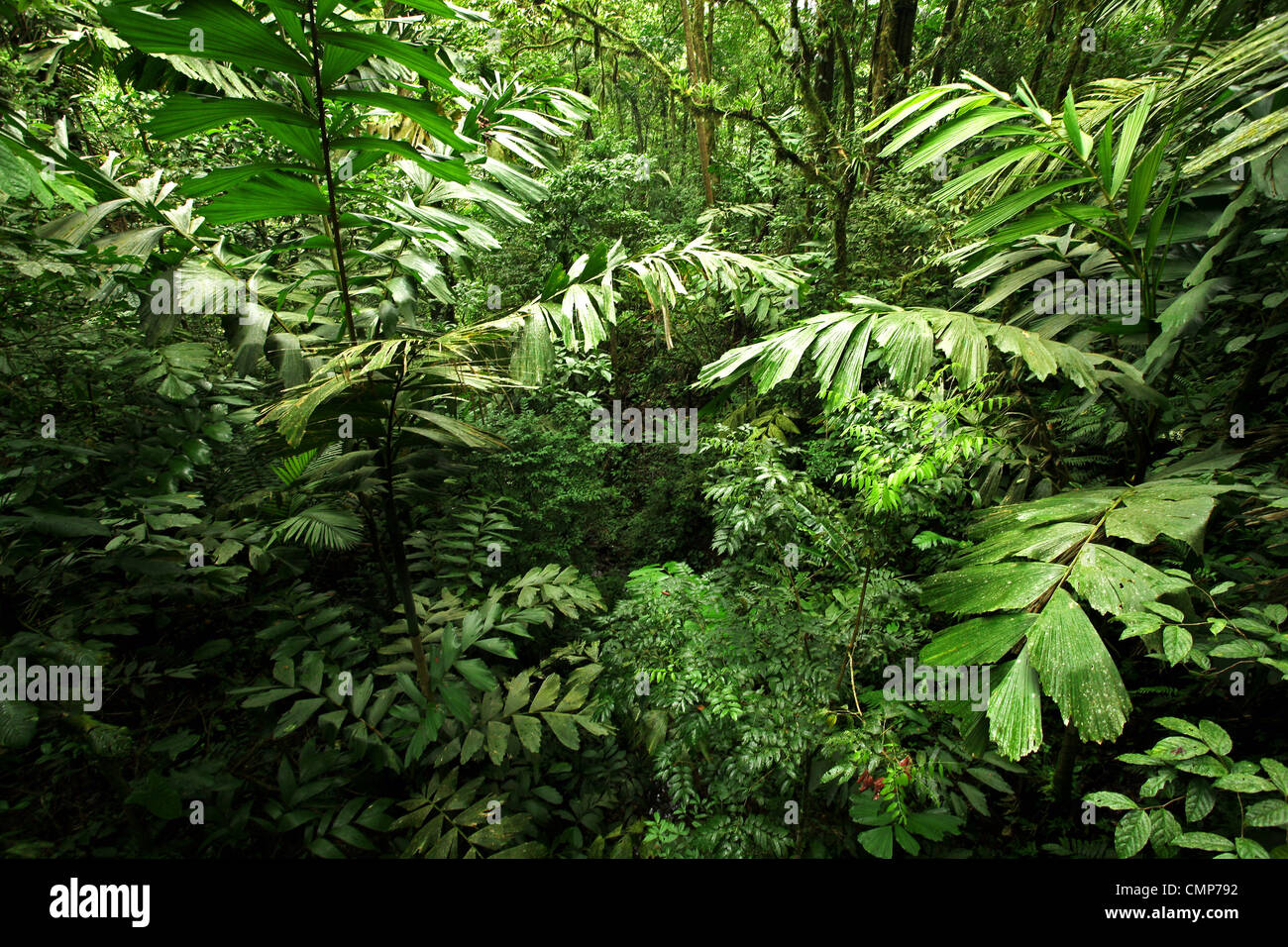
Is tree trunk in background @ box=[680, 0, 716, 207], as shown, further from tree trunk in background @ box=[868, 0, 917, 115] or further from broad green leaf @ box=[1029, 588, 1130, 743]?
broad green leaf @ box=[1029, 588, 1130, 743]

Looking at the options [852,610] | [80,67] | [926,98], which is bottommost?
[852,610]

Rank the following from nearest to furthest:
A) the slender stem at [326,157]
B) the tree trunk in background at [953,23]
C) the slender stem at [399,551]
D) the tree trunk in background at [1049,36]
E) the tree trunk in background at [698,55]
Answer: the slender stem at [326,157] → the slender stem at [399,551] → the tree trunk in background at [953,23] → the tree trunk in background at [1049,36] → the tree trunk in background at [698,55]

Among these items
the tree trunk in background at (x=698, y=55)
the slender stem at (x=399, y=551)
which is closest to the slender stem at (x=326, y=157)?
the slender stem at (x=399, y=551)

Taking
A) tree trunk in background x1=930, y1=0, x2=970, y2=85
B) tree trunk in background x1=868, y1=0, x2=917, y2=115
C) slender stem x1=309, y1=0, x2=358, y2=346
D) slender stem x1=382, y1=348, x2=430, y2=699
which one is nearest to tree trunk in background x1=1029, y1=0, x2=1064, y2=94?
tree trunk in background x1=930, y1=0, x2=970, y2=85

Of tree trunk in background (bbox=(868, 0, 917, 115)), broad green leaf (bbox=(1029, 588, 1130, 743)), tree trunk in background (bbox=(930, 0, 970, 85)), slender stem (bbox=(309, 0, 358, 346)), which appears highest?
tree trunk in background (bbox=(930, 0, 970, 85))

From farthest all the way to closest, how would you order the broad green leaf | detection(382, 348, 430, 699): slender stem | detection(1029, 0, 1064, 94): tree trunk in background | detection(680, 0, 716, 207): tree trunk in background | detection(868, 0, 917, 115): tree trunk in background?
1. detection(680, 0, 716, 207): tree trunk in background
2. detection(1029, 0, 1064, 94): tree trunk in background
3. detection(868, 0, 917, 115): tree trunk in background
4. detection(382, 348, 430, 699): slender stem
5. the broad green leaf

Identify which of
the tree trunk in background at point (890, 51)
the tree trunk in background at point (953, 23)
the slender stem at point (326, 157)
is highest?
the tree trunk in background at point (953, 23)

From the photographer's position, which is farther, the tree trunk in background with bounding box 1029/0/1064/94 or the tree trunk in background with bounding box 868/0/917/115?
the tree trunk in background with bounding box 1029/0/1064/94

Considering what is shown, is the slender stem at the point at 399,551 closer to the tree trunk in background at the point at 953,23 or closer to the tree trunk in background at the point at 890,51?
the tree trunk in background at the point at 890,51

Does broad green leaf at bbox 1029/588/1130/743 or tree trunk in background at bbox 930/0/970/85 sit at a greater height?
tree trunk in background at bbox 930/0/970/85

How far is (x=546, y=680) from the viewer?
1852 millimetres

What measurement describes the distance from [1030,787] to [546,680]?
1821 millimetres
